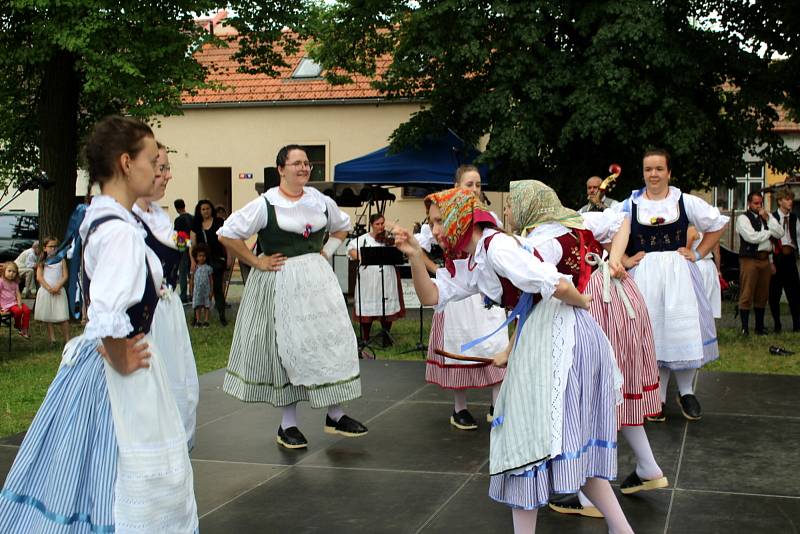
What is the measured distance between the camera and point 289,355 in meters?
6.41

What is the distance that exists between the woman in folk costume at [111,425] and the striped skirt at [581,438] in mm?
1323

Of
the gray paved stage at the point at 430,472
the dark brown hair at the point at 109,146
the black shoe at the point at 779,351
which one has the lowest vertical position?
the black shoe at the point at 779,351

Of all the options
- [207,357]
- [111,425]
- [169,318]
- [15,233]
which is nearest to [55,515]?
[111,425]

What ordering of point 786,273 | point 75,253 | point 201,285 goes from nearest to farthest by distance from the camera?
1. point 75,253
2. point 786,273
3. point 201,285

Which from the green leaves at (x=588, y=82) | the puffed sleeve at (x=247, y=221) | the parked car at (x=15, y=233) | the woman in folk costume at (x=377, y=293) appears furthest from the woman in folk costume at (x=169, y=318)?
the parked car at (x=15, y=233)

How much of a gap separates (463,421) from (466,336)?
0.62 metres

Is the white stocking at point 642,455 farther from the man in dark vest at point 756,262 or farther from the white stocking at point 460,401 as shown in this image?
the man in dark vest at point 756,262

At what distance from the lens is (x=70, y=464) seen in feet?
10.9

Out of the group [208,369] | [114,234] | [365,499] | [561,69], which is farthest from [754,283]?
[114,234]

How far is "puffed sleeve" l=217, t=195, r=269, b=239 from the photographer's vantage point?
625 cm

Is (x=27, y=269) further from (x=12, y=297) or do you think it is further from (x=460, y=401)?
(x=460, y=401)

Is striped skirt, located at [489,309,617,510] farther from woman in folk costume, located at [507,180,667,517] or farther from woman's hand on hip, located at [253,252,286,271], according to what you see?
woman's hand on hip, located at [253,252,286,271]

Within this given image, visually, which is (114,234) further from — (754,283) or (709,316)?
(754,283)

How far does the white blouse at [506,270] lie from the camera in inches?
153
